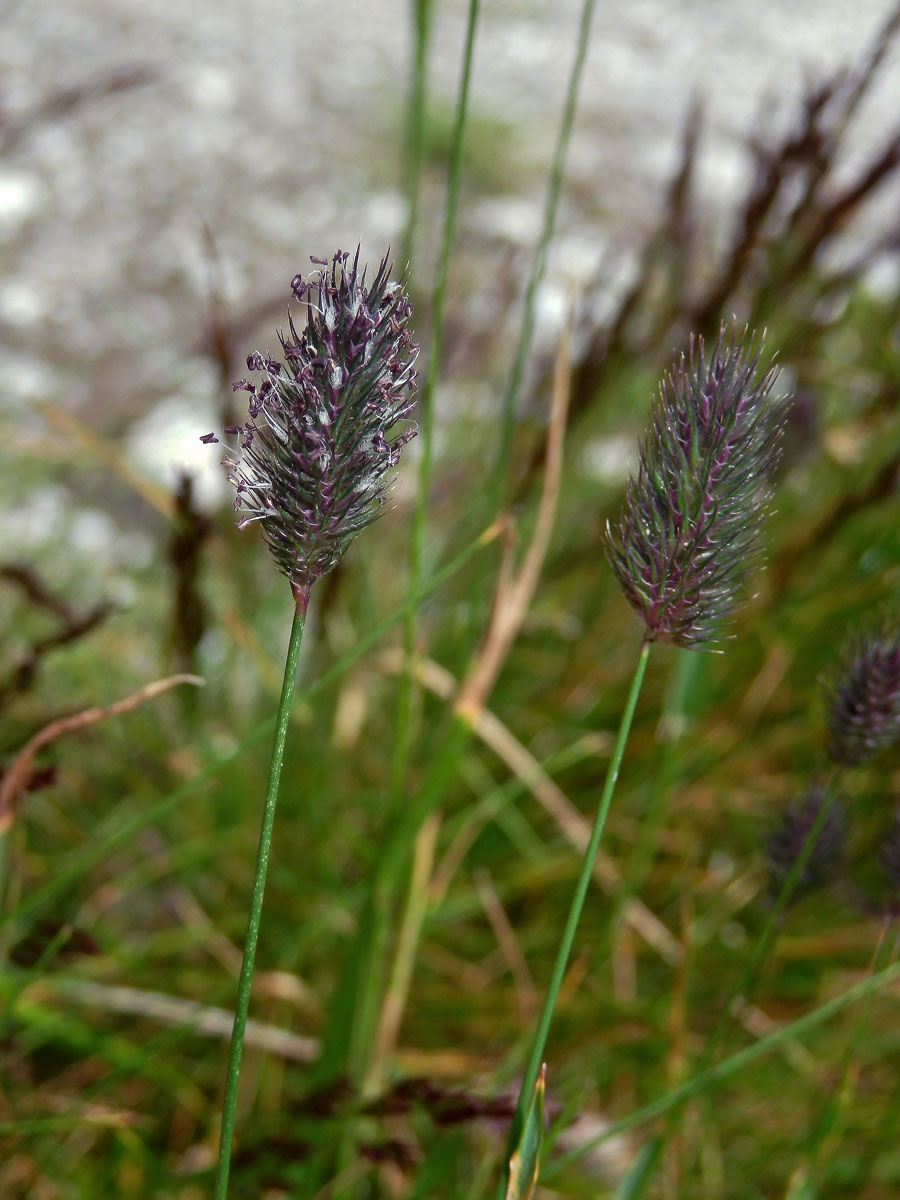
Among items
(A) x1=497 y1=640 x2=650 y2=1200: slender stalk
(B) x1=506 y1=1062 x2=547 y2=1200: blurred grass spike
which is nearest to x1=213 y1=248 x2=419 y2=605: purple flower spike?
(A) x1=497 y1=640 x2=650 y2=1200: slender stalk

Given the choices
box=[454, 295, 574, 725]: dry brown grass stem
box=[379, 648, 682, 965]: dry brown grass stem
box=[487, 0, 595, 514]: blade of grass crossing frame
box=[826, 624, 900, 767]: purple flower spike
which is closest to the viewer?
box=[826, 624, 900, 767]: purple flower spike

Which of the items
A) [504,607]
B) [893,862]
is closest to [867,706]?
[893,862]

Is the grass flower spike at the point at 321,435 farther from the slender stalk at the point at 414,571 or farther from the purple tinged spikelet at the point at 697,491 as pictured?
the slender stalk at the point at 414,571

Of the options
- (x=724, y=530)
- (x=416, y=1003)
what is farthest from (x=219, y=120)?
(x=724, y=530)

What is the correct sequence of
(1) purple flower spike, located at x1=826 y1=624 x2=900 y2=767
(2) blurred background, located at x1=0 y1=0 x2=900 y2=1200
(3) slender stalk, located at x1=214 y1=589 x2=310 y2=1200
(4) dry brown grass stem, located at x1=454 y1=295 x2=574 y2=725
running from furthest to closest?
(2) blurred background, located at x1=0 y1=0 x2=900 y2=1200 → (4) dry brown grass stem, located at x1=454 y1=295 x2=574 y2=725 → (1) purple flower spike, located at x1=826 y1=624 x2=900 y2=767 → (3) slender stalk, located at x1=214 y1=589 x2=310 y2=1200

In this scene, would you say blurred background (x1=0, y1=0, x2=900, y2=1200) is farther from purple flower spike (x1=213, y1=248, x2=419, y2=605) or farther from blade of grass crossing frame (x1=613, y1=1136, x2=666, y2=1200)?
purple flower spike (x1=213, y1=248, x2=419, y2=605)

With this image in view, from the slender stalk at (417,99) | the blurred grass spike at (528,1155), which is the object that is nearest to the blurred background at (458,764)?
the slender stalk at (417,99)

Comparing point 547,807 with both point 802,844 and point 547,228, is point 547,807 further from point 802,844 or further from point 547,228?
point 547,228
